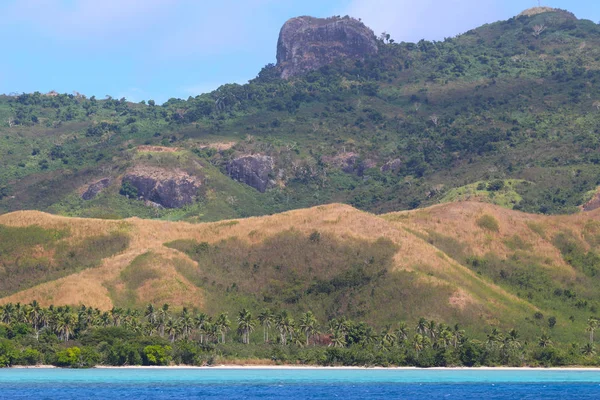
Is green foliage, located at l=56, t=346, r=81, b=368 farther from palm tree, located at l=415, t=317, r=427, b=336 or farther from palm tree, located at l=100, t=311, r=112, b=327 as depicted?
palm tree, located at l=415, t=317, r=427, b=336

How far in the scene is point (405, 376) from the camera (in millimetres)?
173625

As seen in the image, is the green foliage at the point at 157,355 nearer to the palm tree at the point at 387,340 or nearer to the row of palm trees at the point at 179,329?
the row of palm trees at the point at 179,329

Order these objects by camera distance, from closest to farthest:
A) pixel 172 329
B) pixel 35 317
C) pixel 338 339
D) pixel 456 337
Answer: pixel 35 317, pixel 456 337, pixel 172 329, pixel 338 339

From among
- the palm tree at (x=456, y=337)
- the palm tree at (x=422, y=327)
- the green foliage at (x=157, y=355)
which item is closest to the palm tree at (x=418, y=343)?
the palm tree at (x=422, y=327)

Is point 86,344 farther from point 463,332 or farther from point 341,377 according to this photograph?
point 463,332

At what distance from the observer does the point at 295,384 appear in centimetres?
15738

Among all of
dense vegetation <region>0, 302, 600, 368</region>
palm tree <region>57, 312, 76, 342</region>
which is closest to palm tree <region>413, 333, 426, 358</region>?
dense vegetation <region>0, 302, 600, 368</region>

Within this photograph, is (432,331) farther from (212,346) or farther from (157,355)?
(157,355)

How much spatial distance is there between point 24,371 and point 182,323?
36.0 m

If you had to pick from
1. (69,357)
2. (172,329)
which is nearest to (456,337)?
(172,329)

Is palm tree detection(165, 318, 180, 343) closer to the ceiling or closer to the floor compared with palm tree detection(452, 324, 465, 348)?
closer to the ceiling

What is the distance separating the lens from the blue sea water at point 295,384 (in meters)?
138

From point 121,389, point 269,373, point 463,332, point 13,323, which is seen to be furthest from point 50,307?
point 463,332

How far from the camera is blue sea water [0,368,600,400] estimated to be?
137750 mm
